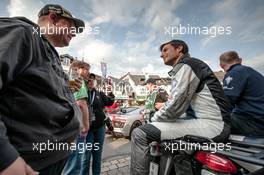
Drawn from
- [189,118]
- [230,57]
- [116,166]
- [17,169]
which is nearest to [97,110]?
[189,118]

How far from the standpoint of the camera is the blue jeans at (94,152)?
10.6ft

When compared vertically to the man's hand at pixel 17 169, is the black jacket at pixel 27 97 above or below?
above

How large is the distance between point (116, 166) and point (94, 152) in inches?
55.2

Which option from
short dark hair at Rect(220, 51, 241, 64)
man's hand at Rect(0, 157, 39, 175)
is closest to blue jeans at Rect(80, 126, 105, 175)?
man's hand at Rect(0, 157, 39, 175)

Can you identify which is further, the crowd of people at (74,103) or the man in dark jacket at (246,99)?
the man in dark jacket at (246,99)

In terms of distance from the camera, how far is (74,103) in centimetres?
153

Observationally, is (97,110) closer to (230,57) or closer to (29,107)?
(29,107)

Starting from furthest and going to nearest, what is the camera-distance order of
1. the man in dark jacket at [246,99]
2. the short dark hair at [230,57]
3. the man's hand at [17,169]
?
the short dark hair at [230,57]
the man in dark jacket at [246,99]
the man's hand at [17,169]

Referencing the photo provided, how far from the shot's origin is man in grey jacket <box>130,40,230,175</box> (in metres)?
2.14

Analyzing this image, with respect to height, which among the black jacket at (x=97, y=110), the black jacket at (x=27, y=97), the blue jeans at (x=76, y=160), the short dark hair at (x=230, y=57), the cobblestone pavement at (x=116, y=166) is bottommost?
the cobblestone pavement at (x=116, y=166)

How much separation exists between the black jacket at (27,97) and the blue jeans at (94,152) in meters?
2.13

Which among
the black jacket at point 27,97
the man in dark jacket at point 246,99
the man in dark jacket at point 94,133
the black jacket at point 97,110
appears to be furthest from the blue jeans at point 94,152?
the man in dark jacket at point 246,99

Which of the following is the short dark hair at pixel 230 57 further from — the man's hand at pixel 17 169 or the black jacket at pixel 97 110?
the man's hand at pixel 17 169

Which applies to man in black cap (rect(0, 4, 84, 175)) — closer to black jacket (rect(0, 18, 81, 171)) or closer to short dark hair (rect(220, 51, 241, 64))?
black jacket (rect(0, 18, 81, 171))
